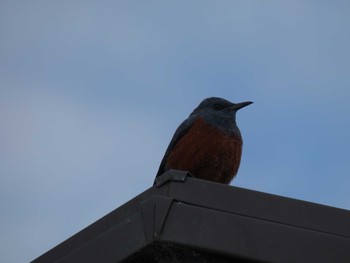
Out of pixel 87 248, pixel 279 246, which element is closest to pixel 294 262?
pixel 279 246

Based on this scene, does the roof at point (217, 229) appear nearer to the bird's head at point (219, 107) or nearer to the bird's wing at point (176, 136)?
the bird's wing at point (176, 136)

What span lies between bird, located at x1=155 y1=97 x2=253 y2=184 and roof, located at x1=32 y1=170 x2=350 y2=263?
3.17m

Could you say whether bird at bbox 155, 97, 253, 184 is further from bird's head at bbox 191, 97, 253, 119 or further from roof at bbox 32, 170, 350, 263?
roof at bbox 32, 170, 350, 263

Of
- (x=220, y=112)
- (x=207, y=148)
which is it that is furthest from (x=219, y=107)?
(x=207, y=148)

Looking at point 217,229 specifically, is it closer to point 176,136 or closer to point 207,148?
point 207,148

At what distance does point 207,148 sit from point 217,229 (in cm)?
386

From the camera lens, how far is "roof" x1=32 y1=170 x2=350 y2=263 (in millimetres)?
2938

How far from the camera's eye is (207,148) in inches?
267

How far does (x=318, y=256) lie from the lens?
302 centimetres

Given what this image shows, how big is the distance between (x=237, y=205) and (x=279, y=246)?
0.96 feet

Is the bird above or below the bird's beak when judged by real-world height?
below

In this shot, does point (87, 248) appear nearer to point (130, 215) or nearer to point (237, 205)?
point (130, 215)

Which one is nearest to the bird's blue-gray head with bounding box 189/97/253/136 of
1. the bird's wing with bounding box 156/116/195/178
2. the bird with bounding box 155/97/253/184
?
the bird with bounding box 155/97/253/184

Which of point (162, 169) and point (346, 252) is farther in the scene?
point (162, 169)
